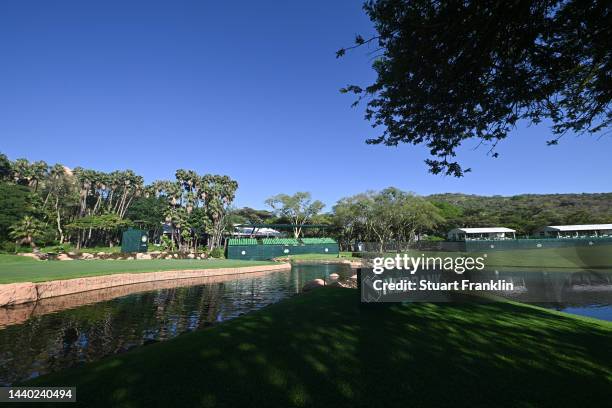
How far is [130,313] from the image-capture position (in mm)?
11500

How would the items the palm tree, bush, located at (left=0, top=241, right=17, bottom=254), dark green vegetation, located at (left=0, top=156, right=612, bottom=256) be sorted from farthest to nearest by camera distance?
dark green vegetation, located at (left=0, top=156, right=612, bottom=256) → the palm tree → bush, located at (left=0, top=241, right=17, bottom=254)

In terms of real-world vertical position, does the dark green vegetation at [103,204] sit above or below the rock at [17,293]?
above

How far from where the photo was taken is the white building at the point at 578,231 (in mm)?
57438

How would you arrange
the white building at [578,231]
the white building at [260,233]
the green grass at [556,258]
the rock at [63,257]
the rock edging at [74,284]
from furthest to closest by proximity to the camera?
1. the white building at [260,233]
2. the white building at [578,231]
3. the green grass at [556,258]
4. the rock at [63,257]
5. the rock edging at [74,284]

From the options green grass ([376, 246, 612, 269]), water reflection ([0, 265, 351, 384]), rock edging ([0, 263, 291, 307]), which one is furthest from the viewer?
green grass ([376, 246, 612, 269])

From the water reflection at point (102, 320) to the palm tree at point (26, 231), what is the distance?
111ft

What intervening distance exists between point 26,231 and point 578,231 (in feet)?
323

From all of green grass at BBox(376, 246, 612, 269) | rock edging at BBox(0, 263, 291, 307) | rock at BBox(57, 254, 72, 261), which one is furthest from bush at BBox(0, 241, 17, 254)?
green grass at BBox(376, 246, 612, 269)

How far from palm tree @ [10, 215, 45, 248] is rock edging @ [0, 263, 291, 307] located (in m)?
31.7

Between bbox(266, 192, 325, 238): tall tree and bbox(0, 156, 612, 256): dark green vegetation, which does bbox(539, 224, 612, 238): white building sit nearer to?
bbox(0, 156, 612, 256): dark green vegetation

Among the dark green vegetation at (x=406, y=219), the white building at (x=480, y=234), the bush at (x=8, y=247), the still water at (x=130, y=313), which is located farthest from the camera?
the white building at (x=480, y=234)

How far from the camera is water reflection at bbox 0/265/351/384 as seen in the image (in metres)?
7.11

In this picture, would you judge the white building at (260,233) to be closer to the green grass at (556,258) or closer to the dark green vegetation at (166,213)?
the dark green vegetation at (166,213)

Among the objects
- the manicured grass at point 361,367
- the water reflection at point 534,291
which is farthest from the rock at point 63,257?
the water reflection at point 534,291
